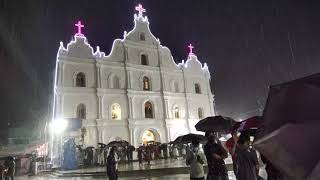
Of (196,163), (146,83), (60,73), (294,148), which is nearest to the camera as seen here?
(294,148)

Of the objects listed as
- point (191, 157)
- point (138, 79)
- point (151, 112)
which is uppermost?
point (138, 79)

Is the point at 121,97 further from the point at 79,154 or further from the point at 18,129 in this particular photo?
the point at 18,129

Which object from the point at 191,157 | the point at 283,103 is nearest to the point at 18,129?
the point at 191,157

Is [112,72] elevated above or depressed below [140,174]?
above

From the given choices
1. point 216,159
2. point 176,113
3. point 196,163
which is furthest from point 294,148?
point 176,113

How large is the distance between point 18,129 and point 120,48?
2894 centimetres

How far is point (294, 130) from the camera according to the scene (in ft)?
4.79

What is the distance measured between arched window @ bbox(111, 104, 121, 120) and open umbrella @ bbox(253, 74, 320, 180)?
2831 centimetres

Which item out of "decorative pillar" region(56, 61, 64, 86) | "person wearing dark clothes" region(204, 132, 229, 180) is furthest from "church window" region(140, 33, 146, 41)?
"person wearing dark clothes" region(204, 132, 229, 180)

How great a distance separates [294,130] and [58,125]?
25360mm

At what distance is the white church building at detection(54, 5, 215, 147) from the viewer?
90.0 ft

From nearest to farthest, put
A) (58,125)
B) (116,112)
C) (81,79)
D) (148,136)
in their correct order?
(58,125), (81,79), (116,112), (148,136)

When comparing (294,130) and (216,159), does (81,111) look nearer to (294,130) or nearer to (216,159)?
(216,159)

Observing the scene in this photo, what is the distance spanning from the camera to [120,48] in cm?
3206
